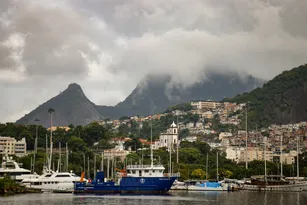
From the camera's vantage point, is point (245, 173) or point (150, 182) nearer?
point (150, 182)

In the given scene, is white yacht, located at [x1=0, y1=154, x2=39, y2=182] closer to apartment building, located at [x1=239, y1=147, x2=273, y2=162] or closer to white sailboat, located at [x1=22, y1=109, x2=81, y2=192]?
white sailboat, located at [x1=22, y1=109, x2=81, y2=192]

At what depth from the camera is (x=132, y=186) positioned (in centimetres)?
7731

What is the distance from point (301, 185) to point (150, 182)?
24.2 m

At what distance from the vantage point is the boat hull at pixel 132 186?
7675 centimetres

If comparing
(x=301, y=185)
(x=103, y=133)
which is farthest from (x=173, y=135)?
(x=301, y=185)

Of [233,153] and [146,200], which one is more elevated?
[233,153]

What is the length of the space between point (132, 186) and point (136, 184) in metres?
0.61

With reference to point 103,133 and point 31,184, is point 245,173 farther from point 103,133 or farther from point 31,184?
point 103,133

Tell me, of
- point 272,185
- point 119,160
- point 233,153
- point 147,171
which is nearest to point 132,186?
point 147,171

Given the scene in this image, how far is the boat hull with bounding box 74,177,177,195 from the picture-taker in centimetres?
7675

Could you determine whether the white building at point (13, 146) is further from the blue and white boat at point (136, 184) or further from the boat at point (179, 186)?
the blue and white boat at point (136, 184)

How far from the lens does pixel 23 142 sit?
15112 cm

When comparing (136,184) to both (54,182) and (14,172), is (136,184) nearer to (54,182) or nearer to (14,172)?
(54,182)

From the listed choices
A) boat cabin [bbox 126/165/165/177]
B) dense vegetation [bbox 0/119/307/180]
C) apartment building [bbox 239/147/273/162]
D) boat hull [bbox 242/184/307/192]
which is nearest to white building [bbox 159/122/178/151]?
dense vegetation [bbox 0/119/307/180]
